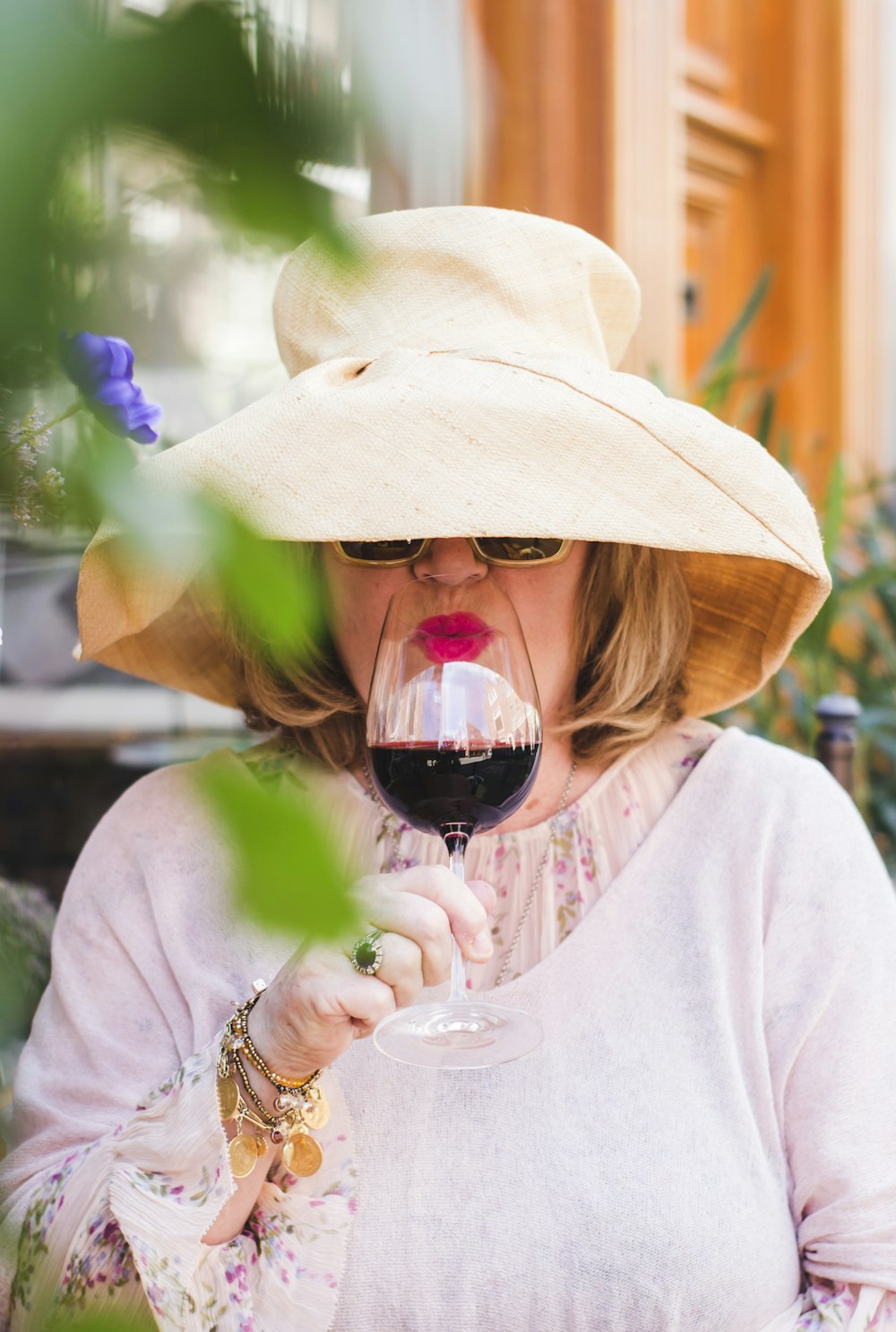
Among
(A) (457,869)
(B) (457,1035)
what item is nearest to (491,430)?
(A) (457,869)

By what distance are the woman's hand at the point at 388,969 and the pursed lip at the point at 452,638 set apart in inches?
7.8

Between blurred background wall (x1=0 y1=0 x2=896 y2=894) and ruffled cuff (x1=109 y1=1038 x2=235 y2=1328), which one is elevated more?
blurred background wall (x1=0 y1=0 x2=896 y2=894)

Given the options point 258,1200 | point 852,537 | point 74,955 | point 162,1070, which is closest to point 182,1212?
point 258,1200

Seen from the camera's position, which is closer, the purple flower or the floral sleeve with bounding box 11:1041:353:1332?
the purple flower

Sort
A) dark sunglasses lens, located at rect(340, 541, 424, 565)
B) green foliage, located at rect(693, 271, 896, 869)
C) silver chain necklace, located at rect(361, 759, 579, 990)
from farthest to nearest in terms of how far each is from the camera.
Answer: green foliage, located at rect(693, 271, 896, 869) → silver chain necklace, located at rect(361, 759, 579, 990) → dark sunglasses lens, located at rect(340, 541, 424, 565)

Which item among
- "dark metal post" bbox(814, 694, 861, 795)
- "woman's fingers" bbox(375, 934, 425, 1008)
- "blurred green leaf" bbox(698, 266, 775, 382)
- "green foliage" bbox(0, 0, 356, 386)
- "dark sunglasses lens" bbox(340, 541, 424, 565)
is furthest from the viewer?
"blurred green leaf" bbox(698, 266, 775, 382)

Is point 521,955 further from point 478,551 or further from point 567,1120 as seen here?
point 478,551

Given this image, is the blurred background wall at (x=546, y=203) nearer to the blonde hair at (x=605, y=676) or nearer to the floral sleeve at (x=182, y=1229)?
the blonde hair at (x=605, y=676)

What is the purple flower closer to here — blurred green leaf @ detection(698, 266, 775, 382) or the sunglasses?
the sunglasses

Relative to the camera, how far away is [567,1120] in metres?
1.28

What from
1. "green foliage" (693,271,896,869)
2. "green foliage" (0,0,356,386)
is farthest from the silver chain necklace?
"green foliage" (0,0,356,386)

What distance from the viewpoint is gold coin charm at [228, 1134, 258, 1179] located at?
1.09 m

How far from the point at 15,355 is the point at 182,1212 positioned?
955mm

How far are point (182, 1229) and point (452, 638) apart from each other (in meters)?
0.55
